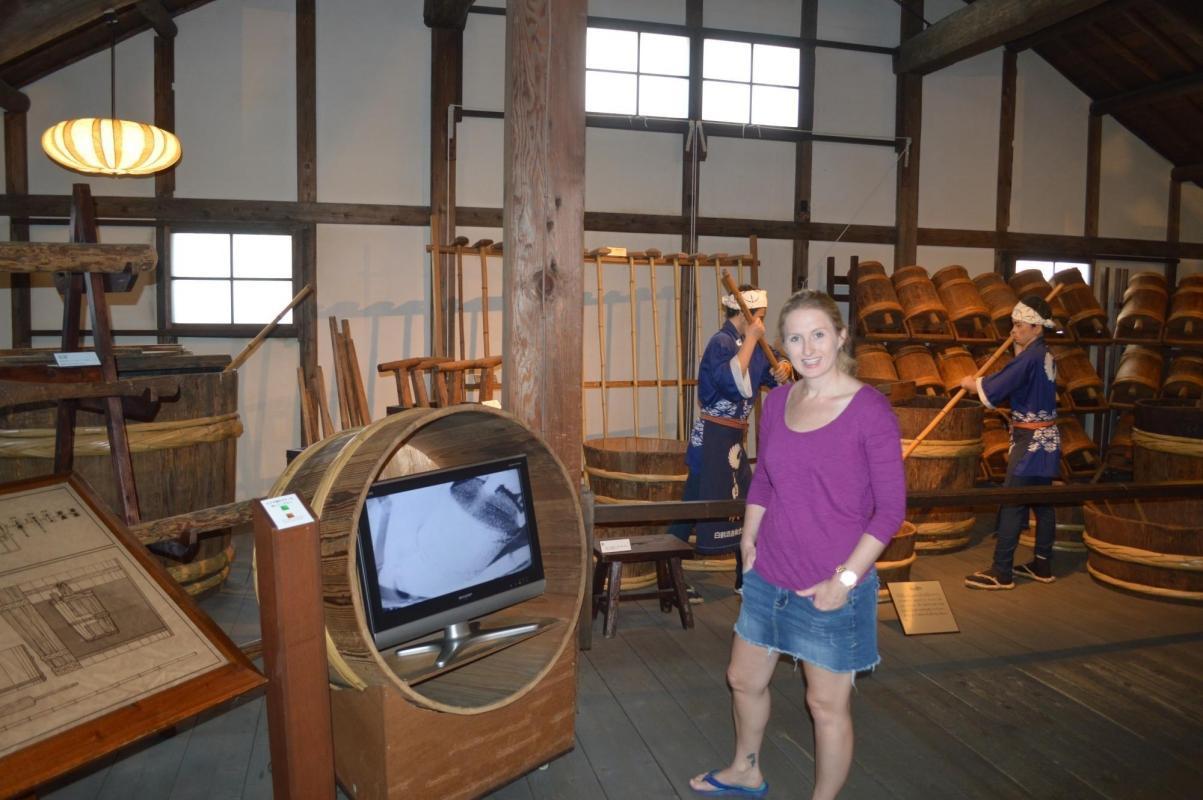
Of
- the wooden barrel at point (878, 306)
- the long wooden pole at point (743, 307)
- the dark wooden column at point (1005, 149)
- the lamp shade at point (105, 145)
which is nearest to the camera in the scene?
the long wooden pole at point (743, 307)

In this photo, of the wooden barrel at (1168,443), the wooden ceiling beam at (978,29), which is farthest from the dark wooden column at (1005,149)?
the wooden barrel at (1168,443)

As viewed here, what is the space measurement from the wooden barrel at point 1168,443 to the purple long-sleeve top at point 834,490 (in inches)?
158

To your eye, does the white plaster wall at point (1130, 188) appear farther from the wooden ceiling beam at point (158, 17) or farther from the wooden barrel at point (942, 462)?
the wooden ceiling beam at point (158, 17)

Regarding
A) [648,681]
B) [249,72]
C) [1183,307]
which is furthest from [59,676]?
→ [1183,307]

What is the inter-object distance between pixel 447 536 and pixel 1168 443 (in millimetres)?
4747

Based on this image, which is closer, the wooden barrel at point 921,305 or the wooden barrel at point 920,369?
the wooden barrel at point 920,369

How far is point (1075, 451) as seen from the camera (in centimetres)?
715

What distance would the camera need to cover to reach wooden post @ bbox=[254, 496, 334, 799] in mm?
1811

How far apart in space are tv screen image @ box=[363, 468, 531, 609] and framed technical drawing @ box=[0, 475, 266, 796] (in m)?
0.47

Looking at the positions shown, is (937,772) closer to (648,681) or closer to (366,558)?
(648,681)

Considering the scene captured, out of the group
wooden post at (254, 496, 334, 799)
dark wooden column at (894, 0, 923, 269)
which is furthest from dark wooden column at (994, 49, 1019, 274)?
wooden post at (254, 496, 334, 799)

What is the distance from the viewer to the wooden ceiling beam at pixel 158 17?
5891 mm

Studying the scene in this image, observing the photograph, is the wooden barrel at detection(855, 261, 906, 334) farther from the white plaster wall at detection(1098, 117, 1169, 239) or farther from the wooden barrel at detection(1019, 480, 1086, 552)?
the white plaster wall at detection(1098, 117, 1169, 239)

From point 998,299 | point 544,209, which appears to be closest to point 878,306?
point 998,299
